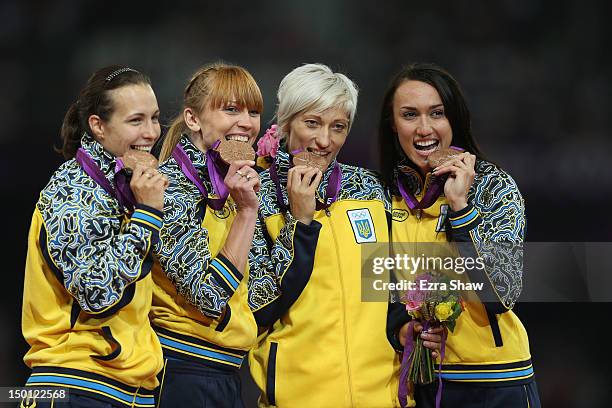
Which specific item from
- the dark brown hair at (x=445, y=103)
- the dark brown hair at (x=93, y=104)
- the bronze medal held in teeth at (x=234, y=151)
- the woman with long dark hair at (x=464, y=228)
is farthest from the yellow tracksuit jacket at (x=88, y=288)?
the dark brown hair at (x=445, y=103)

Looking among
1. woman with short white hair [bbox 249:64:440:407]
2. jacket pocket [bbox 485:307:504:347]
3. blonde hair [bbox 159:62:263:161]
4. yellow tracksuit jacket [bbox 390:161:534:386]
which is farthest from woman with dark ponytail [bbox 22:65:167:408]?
jacket pocket [bbox 485:307:504:347]

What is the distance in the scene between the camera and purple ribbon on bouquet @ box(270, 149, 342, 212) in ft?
11.2

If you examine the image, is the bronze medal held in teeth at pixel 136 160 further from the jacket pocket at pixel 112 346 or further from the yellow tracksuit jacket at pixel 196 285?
the jacket pocket at pixel 112 346

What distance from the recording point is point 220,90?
332 centimetres

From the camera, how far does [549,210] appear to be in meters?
5.07

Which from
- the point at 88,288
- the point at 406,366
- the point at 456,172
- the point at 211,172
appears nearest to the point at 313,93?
the point at 211,172

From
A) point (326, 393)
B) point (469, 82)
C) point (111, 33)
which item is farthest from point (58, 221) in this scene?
point (469, 82)

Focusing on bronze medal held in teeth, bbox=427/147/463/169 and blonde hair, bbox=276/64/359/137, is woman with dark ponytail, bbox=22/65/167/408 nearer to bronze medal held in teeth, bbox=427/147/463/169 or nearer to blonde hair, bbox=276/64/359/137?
blonde hair, bbox=276/64/359/137

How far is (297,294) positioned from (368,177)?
57 centimetres

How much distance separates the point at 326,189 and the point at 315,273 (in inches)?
12.8

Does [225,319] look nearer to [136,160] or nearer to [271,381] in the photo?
[271,381]

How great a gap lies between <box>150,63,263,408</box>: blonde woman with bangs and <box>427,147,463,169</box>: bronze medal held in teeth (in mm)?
667

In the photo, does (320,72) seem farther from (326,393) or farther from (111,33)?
(111,33)

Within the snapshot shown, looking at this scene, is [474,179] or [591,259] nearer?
[474,179]
